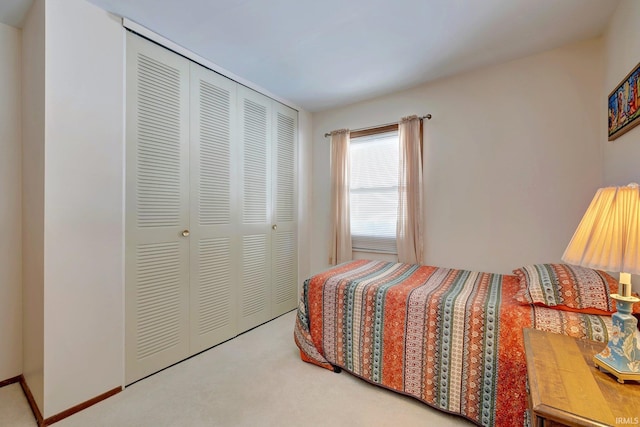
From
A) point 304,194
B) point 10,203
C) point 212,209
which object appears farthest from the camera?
point 304,194

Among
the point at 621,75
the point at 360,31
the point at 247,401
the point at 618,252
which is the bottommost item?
the point at 247,401

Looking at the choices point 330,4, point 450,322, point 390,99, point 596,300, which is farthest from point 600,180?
point 330,4

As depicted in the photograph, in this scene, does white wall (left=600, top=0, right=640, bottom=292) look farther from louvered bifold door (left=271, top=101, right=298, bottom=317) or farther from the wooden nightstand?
louvered bifold door (left=271, top=101, right=298, bottom=317)

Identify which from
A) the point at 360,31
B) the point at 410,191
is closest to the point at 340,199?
Answer: the point at 410,191

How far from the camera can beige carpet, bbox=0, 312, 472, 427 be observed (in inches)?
62.8

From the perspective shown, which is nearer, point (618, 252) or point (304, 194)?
point (618, 252)

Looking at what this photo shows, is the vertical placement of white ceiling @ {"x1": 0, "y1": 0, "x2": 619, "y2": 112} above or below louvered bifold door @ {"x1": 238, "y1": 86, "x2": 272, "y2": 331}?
above

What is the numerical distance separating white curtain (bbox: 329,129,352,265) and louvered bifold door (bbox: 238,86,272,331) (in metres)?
0.79

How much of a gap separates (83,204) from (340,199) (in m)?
2.34

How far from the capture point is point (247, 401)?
176 centimetres

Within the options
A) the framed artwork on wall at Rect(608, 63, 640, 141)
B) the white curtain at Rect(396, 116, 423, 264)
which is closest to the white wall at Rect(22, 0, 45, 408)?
the white curtain at Rect(396, 116, 423, 264)

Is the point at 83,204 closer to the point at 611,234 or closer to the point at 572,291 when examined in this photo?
the point at 611,234

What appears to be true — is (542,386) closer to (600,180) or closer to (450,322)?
(450,322)

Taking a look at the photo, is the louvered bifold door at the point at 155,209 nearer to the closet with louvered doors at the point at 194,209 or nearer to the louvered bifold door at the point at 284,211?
the closet with louvered doors at the point at 194,209
